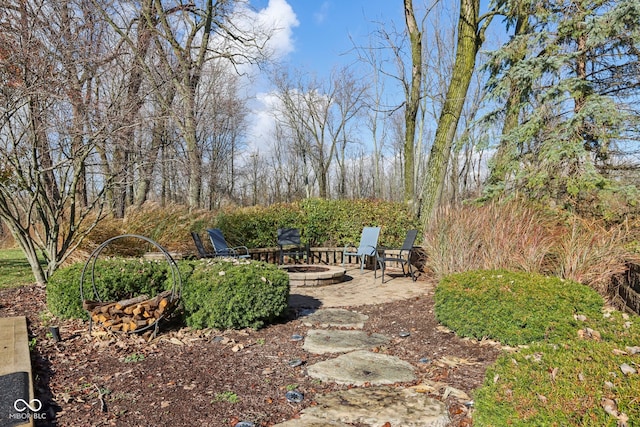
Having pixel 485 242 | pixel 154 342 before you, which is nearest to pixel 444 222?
pixel 485 242

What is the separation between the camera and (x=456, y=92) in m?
8.80

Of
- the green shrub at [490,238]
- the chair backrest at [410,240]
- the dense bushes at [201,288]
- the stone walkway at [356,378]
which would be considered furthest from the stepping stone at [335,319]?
the chair backrest at [410,240]

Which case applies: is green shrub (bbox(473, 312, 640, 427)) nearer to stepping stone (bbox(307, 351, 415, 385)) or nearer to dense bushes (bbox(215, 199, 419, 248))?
stepping stone (bbox(307, 351, 415, 385))

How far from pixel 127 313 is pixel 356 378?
223cm

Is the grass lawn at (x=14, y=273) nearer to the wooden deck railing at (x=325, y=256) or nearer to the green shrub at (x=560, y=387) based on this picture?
the wooden deck railing at (x=325, y=256)

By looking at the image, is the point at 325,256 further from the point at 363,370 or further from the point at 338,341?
the point at 363,370

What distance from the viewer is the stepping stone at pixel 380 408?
237 centimetres

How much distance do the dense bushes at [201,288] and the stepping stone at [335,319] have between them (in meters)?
0.39

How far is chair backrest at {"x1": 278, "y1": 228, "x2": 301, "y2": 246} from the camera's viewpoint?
8.89 m

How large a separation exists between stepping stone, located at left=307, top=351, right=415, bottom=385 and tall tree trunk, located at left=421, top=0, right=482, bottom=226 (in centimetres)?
582

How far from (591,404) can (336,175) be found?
29058 millimetres

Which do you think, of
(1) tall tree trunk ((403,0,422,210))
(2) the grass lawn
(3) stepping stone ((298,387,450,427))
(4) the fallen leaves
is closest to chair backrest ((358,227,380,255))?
(1) tall tree trunk ((403,0,422,210))

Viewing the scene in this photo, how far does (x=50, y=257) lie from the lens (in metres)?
5.71

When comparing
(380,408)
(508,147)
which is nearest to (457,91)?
(508,147)
